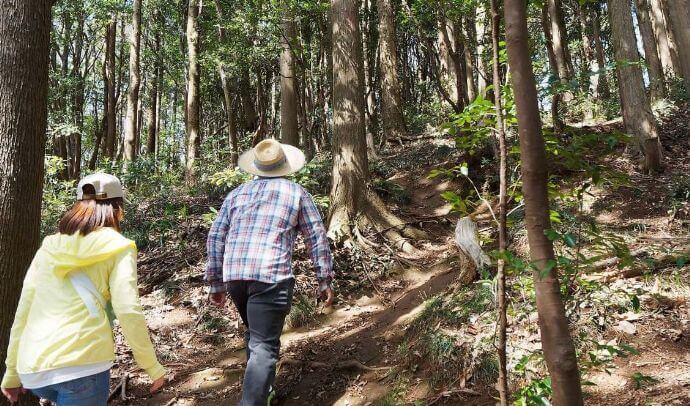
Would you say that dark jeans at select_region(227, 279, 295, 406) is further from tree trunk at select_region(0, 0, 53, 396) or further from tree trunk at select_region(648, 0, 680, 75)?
tree trunk at select_region(648, 0, 680, 75)

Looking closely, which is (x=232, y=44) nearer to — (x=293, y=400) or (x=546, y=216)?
A: (x=293, y=400)

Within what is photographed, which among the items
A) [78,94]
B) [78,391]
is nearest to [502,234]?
[78,391]

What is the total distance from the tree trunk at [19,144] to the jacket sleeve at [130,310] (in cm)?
180

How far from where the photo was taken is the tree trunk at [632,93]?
870 centimetres

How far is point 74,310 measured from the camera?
2.34 meters

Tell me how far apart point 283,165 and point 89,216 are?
1560 millimetres

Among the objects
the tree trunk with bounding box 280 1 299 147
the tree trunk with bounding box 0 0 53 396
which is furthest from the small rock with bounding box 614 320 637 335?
the tree trunk with bounding box 280 1 299 147

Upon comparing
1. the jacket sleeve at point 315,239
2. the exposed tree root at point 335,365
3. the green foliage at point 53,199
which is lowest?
the exposed tree root at point 335,365

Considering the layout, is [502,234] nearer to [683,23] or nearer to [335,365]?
[335,365]

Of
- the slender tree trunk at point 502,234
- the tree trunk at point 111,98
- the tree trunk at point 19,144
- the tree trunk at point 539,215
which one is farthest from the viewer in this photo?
the tree trunk at point 111,98

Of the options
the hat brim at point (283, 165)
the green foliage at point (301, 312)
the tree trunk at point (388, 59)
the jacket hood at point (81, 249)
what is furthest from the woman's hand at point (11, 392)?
the tree trunk at point (388, 59)

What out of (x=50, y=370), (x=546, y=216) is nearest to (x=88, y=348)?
(x=50, y=370)

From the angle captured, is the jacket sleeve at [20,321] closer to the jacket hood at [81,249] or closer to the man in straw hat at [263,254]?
the jacket hood at [81,249]

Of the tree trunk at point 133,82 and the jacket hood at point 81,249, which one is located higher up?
the tree trunk at point 133,82
